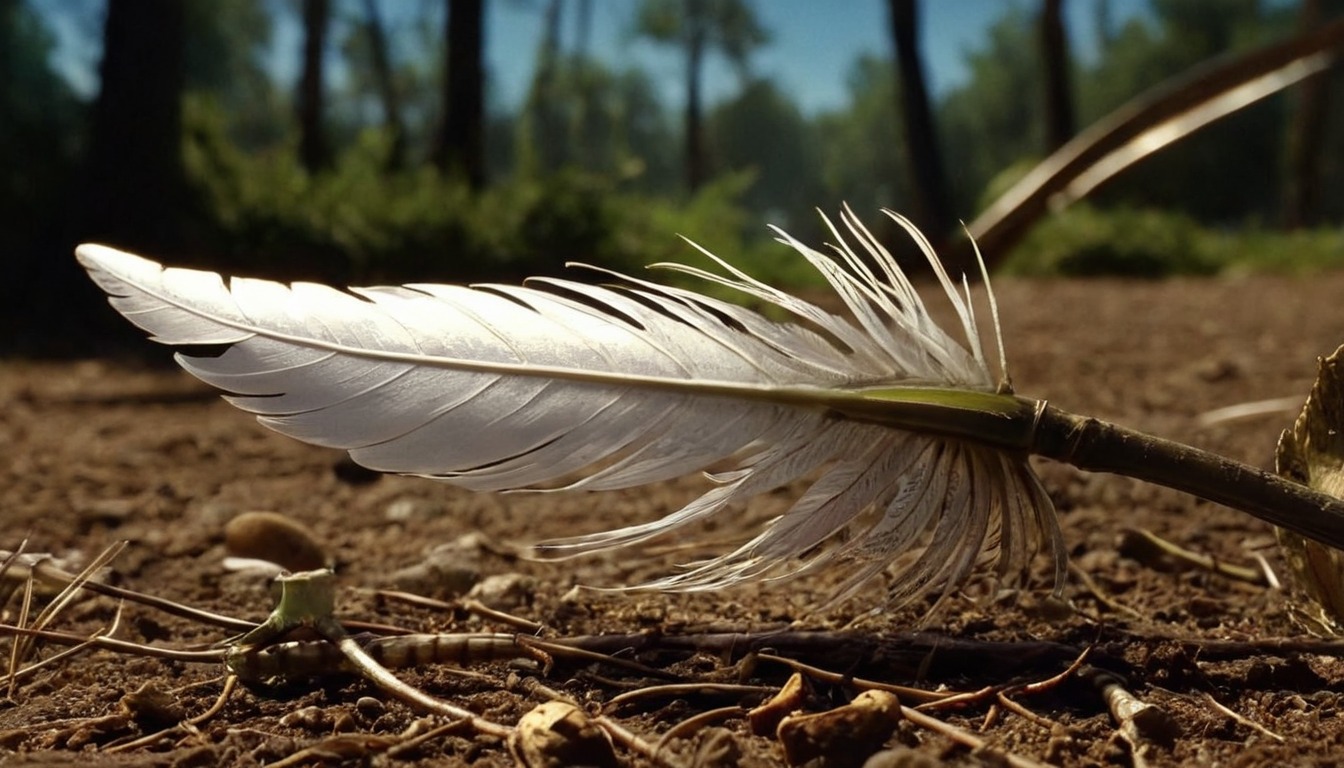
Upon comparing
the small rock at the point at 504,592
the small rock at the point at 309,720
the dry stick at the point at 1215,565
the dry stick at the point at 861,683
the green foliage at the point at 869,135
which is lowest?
the small rock at the point at 309,720

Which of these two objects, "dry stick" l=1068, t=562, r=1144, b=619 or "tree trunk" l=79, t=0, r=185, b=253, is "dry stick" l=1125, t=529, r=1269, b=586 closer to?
"dry stick" l=1068, t=562, r=1144, b=619

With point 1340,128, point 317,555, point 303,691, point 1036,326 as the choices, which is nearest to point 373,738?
point 303,691

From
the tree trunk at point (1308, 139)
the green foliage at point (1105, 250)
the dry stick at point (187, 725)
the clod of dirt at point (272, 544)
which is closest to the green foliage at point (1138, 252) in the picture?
the green foliage at point (1105, 250)

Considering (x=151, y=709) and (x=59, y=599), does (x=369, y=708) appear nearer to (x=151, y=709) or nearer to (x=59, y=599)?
(x=151, y=709)

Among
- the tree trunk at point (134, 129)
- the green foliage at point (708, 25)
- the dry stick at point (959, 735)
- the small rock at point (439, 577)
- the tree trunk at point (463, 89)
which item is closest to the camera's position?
the dry stick at point (959, 735)

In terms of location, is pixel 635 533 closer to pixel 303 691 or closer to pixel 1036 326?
pixel 303 691

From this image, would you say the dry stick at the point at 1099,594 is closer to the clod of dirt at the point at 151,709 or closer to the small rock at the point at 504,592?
the small rock at the point at 504,592
